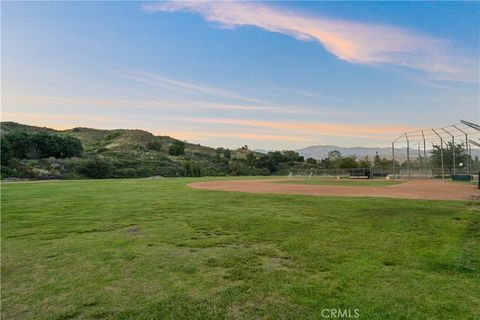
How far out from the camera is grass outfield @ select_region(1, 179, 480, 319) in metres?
3.53

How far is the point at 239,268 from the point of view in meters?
4.86

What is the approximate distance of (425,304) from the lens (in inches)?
140

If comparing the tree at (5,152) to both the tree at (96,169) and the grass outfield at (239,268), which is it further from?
the grass outfield at (239,268)

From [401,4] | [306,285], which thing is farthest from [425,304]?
[401,4]

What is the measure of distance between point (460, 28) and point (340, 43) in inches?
385

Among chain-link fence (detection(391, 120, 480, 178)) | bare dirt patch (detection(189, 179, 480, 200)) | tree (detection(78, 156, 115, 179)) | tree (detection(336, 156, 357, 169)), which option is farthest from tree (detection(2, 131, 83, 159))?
chain-link fence (detection(391, 120, 480, 178))

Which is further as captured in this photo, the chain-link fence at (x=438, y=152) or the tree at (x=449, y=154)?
the tree at (x=449, y=154)

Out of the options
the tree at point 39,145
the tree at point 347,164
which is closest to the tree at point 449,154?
the tree at point 347,164

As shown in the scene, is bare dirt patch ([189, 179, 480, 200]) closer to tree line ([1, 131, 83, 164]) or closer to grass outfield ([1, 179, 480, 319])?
grass outfield ([1, 179, 480, 319])

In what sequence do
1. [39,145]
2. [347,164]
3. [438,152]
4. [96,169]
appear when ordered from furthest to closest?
1. [347,164]
2. [39,145]
3. [96,169]
4. [438,152]

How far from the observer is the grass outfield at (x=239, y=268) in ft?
11.6

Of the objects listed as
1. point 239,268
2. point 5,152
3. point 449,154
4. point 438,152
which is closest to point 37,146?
point 5,152

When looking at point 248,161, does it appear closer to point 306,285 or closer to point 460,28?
point 460,28

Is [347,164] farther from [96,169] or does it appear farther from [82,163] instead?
[82,163]
